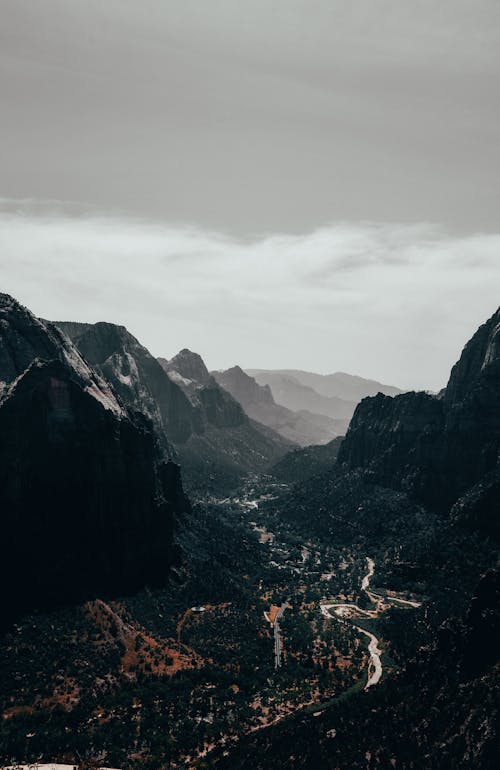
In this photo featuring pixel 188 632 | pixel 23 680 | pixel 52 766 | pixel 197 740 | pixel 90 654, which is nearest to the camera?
pixel 52 766

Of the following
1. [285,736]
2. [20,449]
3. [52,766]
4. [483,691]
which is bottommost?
[52,766]

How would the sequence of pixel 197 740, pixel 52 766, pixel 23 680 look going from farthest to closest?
1. pixel 23 680
2. pixel 197 740
3. pixel 52 766

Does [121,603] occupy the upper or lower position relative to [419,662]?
lower

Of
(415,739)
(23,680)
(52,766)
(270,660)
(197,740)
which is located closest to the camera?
(415,739)

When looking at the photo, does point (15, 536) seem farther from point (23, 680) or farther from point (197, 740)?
point (197, 740)

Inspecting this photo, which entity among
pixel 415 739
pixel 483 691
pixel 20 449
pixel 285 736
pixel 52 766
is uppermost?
pixel 20 449

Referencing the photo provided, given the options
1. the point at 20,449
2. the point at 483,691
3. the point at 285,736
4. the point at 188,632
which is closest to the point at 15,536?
the point at 20,449

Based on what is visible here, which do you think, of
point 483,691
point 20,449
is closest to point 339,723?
point 483,691

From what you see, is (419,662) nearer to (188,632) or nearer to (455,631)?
(455,631)

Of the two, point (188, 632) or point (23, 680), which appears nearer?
point (23, 680)
